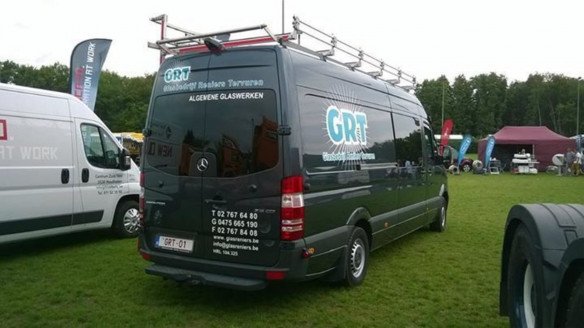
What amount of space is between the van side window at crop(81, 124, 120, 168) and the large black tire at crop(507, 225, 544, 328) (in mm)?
6184

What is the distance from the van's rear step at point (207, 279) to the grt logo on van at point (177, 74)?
1.95 m

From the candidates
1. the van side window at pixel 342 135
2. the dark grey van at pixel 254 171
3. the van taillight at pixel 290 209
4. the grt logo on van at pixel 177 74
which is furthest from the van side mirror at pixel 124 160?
the van taillight at pixel 290 209

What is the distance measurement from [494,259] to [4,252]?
730 cm

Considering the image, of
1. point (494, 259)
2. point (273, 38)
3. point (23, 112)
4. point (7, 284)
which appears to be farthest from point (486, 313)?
point (23, 112)

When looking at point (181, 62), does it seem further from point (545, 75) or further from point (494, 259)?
point (545, 75)

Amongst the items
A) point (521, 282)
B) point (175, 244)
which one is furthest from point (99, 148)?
point (521, 282)

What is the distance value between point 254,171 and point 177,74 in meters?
1.45

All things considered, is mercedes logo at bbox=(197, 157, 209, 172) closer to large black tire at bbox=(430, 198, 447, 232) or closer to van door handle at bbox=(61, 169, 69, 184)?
van door handle at bbox=(61, 169, 69, 184)

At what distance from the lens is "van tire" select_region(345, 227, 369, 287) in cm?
535

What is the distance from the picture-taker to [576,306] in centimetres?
239

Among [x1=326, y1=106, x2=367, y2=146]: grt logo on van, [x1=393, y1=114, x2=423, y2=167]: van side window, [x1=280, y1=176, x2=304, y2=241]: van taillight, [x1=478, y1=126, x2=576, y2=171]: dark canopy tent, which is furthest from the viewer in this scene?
[x1=478, y1=126, x2=576, y2=171]: dark canopy tent

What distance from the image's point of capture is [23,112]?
6.57 m

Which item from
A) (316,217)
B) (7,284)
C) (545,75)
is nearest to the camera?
(316,217)

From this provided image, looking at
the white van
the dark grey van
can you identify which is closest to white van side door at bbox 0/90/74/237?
the white van
